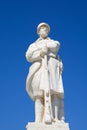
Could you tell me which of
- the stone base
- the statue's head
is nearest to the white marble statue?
the statue's head

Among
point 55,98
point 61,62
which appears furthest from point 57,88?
point 61,62

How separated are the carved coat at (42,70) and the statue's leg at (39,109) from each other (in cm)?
Result: 19

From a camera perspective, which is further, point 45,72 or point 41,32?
point 41,32

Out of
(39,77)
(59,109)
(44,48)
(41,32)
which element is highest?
(41,32)

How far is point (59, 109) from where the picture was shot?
1220 cm

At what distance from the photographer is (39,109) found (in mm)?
12000

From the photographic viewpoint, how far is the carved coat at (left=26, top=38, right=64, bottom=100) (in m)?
12.2

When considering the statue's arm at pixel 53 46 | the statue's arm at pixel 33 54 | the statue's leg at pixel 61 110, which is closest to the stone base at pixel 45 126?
the statue's leg at pixel 61 110

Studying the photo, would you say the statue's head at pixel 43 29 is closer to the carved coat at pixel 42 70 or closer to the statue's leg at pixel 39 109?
the carved coat at pixel 42 70

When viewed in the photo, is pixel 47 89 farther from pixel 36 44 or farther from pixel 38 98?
pixel 36 44

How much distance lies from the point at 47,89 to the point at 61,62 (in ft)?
4.86

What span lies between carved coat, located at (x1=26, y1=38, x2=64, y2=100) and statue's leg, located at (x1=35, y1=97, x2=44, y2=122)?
0.19 m

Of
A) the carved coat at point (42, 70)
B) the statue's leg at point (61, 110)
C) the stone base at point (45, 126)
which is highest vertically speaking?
the carved coat at point (42, 70)

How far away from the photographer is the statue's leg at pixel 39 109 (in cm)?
1188
